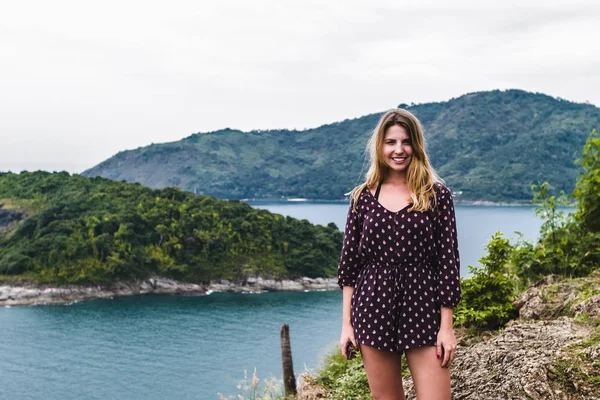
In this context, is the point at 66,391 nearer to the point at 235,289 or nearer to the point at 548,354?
the point at 235,289

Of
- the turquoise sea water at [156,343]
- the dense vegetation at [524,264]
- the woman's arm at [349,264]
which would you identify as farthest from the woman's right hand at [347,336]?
the turquoise sea water at [156,343]

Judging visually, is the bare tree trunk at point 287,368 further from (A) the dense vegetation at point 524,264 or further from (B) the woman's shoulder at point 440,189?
(B) the woman's shoulder at point 440,189

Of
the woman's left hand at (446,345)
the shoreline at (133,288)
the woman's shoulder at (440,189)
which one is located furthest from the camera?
the shoreline at (133,288)

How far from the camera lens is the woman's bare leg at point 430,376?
7.86 ft

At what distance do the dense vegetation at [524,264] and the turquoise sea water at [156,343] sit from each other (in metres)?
28.6

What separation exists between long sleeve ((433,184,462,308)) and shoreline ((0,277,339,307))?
6739cm

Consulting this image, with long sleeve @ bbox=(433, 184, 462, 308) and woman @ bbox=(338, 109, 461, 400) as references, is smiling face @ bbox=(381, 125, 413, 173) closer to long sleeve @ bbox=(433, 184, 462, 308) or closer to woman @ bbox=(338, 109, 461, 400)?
woman @ bbox=(338, 109, 461, 400)

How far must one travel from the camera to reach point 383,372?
2561 millimetres

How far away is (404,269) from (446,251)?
191mm

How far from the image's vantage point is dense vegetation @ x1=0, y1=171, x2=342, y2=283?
68.9m

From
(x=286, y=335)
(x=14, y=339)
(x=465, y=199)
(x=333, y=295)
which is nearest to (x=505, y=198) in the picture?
(x=465, y=199)

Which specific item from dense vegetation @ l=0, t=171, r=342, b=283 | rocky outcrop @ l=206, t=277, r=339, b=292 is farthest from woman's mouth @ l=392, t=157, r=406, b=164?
dense vegetation @ l=0, t=171, r=342, b=283

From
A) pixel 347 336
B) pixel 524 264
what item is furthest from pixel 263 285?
pixel 347 336

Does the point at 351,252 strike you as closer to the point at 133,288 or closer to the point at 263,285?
the point at 263,285
